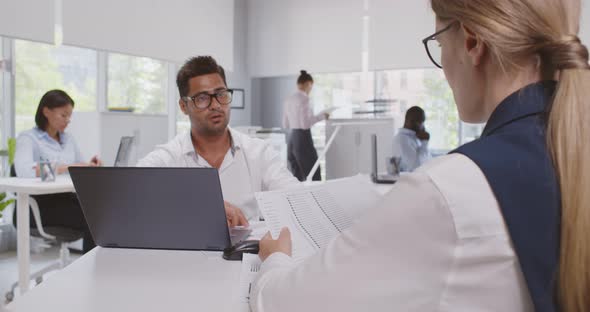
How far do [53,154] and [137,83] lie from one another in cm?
240

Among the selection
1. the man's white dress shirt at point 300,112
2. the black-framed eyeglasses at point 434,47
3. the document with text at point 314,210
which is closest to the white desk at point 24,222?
the document with text at point 314,210

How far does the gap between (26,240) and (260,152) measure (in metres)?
1.44

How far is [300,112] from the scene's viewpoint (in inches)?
225

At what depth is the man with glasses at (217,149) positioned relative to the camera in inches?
77.6

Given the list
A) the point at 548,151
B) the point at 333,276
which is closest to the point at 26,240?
the point at 333,276

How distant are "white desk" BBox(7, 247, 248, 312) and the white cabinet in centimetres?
190

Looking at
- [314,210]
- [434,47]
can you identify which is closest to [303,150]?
[314,210]

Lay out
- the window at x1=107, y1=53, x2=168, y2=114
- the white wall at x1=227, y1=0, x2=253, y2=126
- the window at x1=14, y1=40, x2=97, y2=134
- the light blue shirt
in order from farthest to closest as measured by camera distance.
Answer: the white wall at x1=227, y1=0, x2=253, y2=126, the window at x1=107, y1=53, x2=168, y2=114, the window at x1=14, y1=40, x2=97, y2=134, the light blue shirt

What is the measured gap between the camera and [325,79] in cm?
695

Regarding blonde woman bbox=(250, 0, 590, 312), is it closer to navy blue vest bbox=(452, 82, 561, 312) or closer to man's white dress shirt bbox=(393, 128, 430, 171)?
navy blue vest bbox=(452, 82, 561, 312)

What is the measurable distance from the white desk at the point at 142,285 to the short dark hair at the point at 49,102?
2353 millimetres

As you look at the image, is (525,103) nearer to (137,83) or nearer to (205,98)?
(205,98)

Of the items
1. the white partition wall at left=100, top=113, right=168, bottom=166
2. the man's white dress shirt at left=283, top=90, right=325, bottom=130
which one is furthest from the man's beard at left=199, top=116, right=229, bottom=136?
the man's white dress shirt at left=283, top=90, right=325, bottom=130

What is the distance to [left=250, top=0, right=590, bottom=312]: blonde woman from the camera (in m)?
0.53
